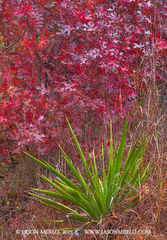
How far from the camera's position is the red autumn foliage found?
3508 mm

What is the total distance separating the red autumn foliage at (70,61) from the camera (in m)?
3.51

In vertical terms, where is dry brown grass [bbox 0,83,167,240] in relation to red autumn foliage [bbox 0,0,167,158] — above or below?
below

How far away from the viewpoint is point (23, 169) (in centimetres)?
407

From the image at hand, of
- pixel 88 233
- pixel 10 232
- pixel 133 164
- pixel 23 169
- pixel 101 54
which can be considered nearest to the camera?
pixel 88 233

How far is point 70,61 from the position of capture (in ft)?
12.4

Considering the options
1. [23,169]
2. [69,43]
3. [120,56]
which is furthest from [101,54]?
[23,169]

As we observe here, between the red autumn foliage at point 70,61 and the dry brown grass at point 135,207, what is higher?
the red autumn foliage at point 70,61

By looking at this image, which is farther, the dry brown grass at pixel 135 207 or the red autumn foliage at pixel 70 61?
the red autumn foliage at pixel 70 61

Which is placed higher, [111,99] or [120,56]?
[120,56]

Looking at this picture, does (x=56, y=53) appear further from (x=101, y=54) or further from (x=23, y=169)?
(x=23, y=169)

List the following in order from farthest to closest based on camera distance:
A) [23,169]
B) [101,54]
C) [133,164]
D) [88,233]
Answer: [23,169]
[101,54]
[133,164]
[88,233]

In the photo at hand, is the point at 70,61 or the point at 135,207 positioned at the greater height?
the point at 70,61

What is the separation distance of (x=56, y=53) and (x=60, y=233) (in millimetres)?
2654

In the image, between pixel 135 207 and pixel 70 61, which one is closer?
pixel 135 207
